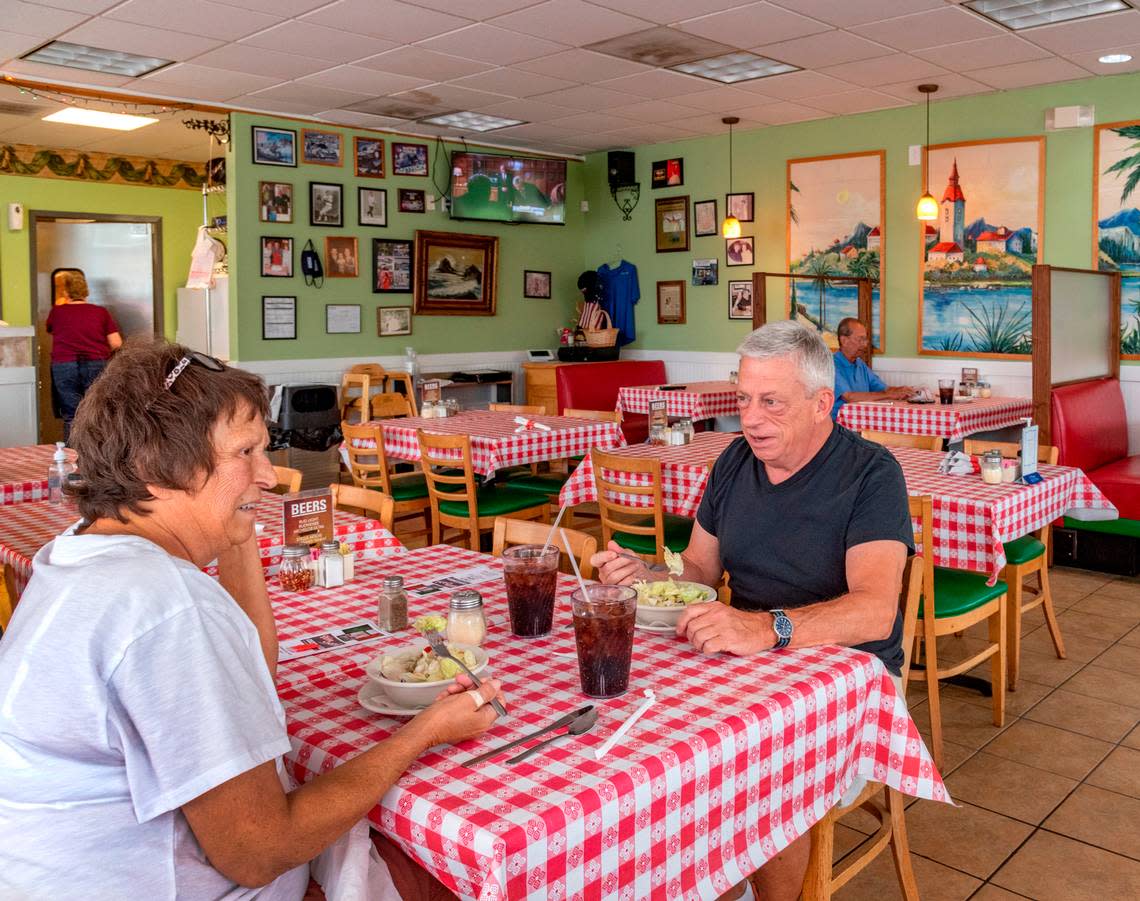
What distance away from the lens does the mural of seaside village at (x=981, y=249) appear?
25.6 feet

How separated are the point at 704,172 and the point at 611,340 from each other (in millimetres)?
1835

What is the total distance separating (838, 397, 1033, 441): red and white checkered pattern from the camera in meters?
6.67

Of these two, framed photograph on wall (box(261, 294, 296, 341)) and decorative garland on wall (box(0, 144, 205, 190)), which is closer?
framed photograph on wall (box(261, 294, 296, 341))

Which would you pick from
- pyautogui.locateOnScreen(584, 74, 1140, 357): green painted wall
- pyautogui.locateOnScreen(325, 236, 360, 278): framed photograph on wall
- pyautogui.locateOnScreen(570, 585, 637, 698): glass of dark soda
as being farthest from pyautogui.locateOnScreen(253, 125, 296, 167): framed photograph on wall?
pyautogui.locateOnScreen(570, 585, 637, 698): glass of dark soda

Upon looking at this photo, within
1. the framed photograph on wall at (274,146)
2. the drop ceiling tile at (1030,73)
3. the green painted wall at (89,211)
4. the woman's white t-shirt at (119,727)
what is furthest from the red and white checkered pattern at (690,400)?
the woman's white t-shirt at (119,727)

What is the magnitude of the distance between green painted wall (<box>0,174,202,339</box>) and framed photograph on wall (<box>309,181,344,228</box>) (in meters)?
3.67

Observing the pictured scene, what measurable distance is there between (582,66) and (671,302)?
3.64 m

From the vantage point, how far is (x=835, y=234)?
8.93 metres

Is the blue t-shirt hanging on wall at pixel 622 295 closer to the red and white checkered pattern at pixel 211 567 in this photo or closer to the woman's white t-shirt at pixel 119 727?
the red and white checkered pattern at pixel 211 567

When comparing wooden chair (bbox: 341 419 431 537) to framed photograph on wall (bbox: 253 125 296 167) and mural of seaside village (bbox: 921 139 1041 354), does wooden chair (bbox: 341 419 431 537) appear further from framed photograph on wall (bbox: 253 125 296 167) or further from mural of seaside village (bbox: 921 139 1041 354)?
mural of seaside village (bbox: 921 139 1041 354)

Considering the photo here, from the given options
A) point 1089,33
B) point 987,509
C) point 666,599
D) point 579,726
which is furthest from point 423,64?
point 579,726

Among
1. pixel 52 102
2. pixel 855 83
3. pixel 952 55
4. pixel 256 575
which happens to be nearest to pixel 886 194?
pixel 855 83

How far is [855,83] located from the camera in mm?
7523

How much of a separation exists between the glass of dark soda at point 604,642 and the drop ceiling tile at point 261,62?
575 cm
